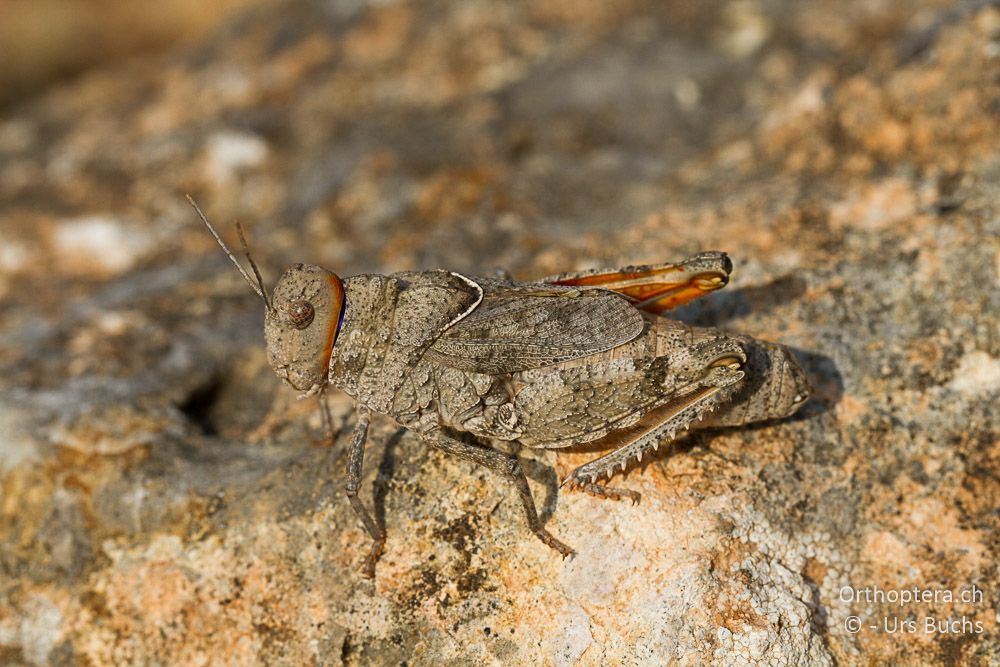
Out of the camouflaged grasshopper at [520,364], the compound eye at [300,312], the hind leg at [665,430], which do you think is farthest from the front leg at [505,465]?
the compound eye at [300,312]

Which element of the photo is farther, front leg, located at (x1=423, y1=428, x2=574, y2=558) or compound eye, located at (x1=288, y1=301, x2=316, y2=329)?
compound eye, located at (x1=288, y1=301, x2=316, y2=329)

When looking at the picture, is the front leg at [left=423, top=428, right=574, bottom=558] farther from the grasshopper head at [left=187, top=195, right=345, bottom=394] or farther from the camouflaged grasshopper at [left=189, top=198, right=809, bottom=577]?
the grasshopper head at [left=187, top=195, right=345, bottom=394]

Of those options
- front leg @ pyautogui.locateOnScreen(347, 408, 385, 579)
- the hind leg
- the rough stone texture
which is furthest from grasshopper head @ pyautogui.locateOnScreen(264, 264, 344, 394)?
the hind leg

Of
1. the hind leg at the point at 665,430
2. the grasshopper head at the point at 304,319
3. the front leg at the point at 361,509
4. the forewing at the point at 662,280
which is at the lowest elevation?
the front leg at the point at 361,509

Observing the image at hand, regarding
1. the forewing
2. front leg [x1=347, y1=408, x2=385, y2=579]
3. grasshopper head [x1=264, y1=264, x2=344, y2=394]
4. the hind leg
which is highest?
the forewing

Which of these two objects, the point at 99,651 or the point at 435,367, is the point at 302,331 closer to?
the point at 435,367

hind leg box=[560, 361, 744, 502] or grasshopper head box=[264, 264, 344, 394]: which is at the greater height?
grasshopper head box=[264, 264, 344, 394]

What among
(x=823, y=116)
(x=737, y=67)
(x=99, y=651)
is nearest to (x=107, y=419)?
(x=99, y=651)

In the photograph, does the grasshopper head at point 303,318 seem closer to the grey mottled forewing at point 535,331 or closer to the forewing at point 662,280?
the grey mottled forewing at point 535,331
